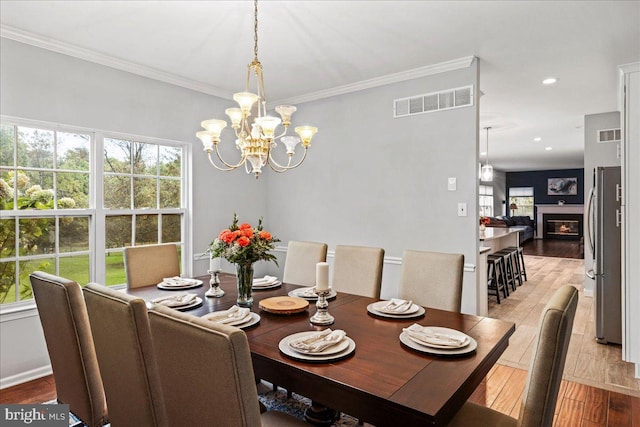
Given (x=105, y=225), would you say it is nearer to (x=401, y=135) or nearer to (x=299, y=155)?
(x=299, y=155)

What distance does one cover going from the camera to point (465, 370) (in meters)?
1.33

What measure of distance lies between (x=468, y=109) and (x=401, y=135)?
2.22 feet

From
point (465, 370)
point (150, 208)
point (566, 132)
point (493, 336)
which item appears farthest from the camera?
point (566, 132)

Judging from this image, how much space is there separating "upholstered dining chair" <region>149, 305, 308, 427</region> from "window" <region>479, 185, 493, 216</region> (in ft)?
41.6

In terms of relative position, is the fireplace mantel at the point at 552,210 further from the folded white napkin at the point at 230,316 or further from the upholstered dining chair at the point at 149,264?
the folded white napkin at the point at 230,316

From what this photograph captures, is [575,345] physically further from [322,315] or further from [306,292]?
[322,315]

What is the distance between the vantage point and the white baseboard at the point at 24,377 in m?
2.75

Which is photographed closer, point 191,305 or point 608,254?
point 191,305

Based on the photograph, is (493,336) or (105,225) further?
(105,225)

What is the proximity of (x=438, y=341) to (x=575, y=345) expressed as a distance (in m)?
3.01

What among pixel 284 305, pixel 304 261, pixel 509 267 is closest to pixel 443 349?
pixel 284 305

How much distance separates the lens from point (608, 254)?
3.58 meters

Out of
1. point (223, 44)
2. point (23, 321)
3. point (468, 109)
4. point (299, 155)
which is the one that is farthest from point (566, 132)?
point (23, 321)

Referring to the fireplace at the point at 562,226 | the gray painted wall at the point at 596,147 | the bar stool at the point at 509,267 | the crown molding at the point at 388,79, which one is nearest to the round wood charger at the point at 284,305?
the crown molding at the point at 388,79
